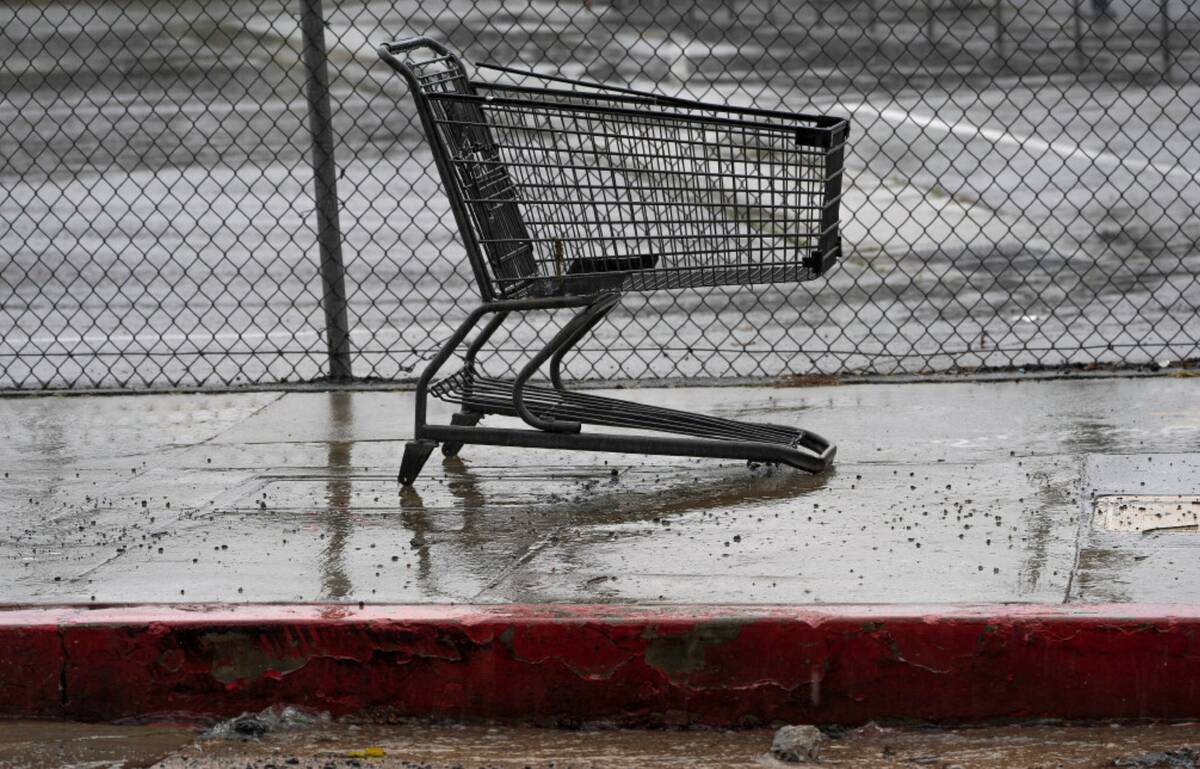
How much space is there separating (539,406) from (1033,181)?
937 cm

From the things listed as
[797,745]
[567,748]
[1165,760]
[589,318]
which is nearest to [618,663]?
[567,748]

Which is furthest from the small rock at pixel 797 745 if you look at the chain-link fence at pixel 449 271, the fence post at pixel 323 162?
the fence post at pixel 323 162

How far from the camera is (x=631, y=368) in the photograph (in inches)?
329

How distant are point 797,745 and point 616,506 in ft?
5.52

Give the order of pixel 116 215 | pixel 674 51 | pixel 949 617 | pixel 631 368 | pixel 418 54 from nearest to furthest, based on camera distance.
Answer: pixel 949 617
pixel 631 368
pixel 116 215
pixel 418 54
pixel 674 51

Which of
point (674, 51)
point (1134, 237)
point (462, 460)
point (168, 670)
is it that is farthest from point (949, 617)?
point (674, 51)

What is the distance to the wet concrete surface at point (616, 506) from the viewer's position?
15.5 feet

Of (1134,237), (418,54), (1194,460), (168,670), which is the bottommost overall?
(168,670)

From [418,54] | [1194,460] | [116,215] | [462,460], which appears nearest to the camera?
[1194,460]

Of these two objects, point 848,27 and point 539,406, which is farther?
point 848,27

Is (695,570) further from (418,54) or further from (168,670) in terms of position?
(418,54)

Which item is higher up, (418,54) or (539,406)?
(418,54)

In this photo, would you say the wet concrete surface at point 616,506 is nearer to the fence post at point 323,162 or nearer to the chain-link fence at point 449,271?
the fence post at point 323,162

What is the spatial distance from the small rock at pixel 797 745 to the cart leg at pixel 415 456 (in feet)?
6.85
